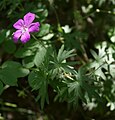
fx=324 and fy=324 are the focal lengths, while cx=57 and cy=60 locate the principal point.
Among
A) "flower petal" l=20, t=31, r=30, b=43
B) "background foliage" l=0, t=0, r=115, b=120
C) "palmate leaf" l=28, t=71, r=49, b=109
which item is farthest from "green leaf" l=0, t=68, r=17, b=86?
"flower petal" l=20, t=31, r=30, b=43

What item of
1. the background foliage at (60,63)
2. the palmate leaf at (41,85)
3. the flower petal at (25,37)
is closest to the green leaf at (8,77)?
the background foliage at (60,63)

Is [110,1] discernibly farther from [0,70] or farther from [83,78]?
[0,70]

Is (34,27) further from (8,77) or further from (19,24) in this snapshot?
(8,77)

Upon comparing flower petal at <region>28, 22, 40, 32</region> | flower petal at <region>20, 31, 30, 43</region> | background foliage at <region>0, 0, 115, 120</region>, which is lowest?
background foliage at <region>0, 0, 115, 120</region>

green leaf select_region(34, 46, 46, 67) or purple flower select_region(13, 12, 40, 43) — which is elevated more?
purple flower select_region(13, 12, 40, 43)

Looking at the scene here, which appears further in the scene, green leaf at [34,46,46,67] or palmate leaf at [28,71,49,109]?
green leaf at [34,46,46,67]

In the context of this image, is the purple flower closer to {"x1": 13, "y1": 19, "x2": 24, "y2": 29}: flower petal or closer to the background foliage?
{"x1": 13, "y1": 19, "x2": 24, "y2": 29}: flower petal

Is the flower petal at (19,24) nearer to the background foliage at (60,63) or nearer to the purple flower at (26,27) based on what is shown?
the purple flower at (26,27)

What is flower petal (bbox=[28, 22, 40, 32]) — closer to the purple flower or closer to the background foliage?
the purple flower
